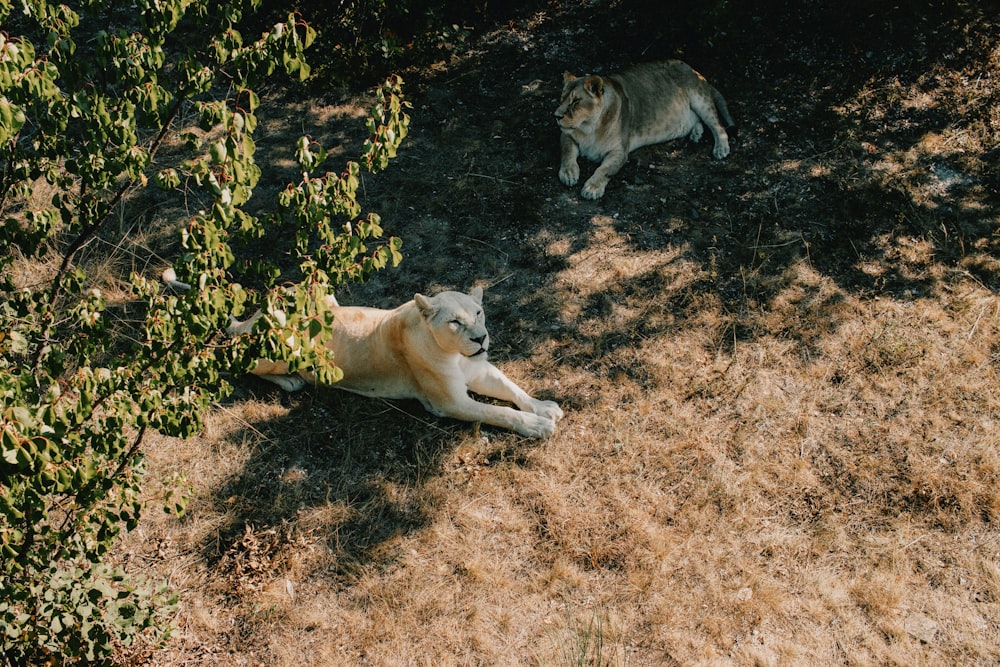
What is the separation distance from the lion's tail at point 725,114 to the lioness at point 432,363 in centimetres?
404

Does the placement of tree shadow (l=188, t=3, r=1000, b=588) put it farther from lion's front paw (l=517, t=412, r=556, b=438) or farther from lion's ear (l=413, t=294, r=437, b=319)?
lion's ear (l=413, t=294, r=437, b=319)

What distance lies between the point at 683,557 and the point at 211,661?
290 centimetres

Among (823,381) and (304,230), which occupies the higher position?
(304,230)

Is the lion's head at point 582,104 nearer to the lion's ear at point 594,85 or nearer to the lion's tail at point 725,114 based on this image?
the lion's ear at point 594,85

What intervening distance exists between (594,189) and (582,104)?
2.68 feet

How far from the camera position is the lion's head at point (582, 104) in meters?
7.21

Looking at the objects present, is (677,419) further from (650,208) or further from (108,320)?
(108,320)

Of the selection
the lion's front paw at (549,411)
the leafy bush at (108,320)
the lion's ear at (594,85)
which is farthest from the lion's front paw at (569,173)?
the leafy bush at (108,320)

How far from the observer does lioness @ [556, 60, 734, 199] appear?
23.9 feet

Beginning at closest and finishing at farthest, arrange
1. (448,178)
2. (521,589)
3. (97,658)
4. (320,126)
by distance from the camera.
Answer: (97,658) < (521,589) < (448,178) < (320,126)

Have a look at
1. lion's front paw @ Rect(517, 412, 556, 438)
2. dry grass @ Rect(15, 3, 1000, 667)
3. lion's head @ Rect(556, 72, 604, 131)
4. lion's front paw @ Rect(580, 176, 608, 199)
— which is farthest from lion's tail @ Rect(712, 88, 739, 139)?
lion's front paw @ Rect(517, 412, 556, 438)

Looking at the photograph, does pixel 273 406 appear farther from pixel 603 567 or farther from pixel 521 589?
pixel 603 567

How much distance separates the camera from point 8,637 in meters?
3.58

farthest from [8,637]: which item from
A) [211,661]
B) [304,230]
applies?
[304,230]
